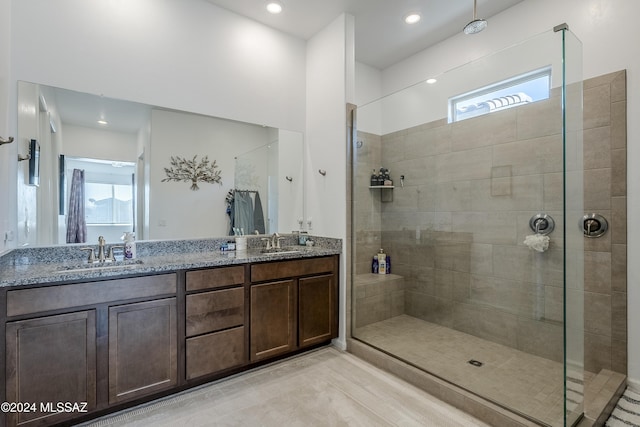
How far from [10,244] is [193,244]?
44.6 inches

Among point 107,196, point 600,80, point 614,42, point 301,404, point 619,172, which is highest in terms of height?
point 614,42

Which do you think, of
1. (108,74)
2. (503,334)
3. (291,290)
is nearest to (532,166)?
(503,334)

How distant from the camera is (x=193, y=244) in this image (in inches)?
106

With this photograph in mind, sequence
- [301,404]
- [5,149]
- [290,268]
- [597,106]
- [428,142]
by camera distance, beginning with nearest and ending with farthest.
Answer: [5,149] < [301,404] < [597,106] < [290,268] < [428,142]

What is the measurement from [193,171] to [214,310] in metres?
1.25

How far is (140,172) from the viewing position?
250 cm

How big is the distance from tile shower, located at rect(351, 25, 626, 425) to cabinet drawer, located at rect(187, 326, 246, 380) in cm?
113

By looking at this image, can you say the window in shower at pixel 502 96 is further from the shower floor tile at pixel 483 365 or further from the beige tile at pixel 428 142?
the shower floor tile at pixel 483 365

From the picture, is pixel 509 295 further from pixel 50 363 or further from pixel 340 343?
pixel 50 363

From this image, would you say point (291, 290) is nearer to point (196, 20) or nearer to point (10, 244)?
point (10, 244)

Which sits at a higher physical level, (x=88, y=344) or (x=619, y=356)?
(x=88, y=344)

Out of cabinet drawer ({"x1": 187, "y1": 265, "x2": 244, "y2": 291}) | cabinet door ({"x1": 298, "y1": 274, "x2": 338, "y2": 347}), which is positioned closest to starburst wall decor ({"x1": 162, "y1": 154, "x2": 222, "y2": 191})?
cabinet drawer ({"x1": 187, "y1": 265, "x2": 244, "y2": 291})

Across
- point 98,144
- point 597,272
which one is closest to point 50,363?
point 98,144

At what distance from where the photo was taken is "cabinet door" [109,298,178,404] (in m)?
1.86
